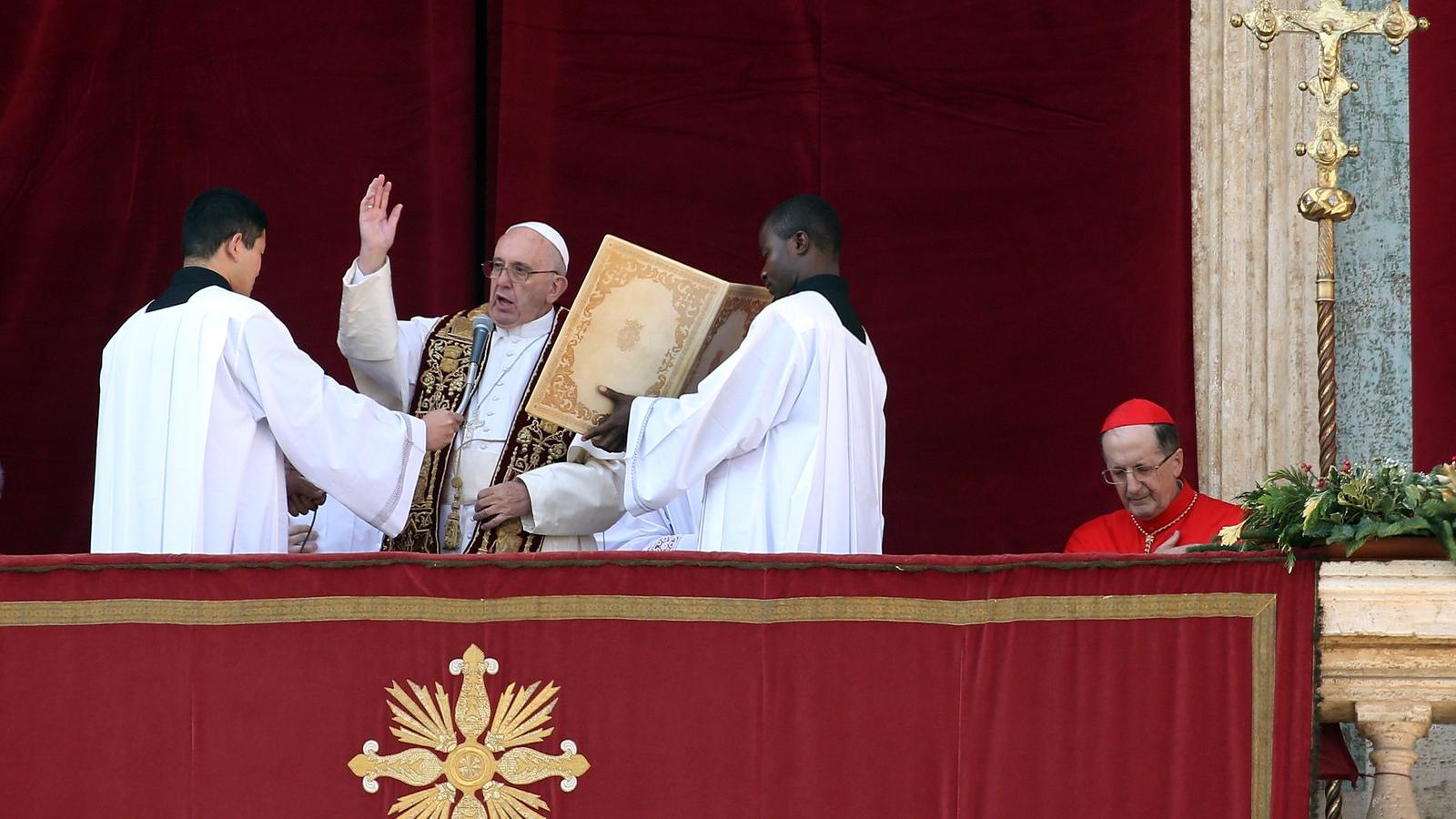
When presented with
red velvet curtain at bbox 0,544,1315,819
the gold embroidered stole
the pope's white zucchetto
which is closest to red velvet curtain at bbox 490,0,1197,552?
the pope's white zucchetto

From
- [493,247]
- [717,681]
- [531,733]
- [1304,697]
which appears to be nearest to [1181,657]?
[1304,697]

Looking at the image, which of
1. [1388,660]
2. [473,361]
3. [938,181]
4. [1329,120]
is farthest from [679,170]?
[1388,660]

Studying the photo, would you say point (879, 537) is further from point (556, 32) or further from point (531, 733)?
point (556, 32)

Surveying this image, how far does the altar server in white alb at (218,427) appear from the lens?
16.1ft

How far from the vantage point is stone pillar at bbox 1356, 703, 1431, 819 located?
4086 millimetres

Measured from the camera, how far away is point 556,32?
681 centimetres

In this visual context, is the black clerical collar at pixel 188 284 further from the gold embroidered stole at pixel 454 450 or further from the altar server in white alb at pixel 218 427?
the gold embroidered stole at pixel 454 450

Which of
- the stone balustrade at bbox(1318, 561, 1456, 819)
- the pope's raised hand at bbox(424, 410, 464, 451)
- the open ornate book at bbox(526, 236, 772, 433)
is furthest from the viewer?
the pope's raised hand at bbox(424, 410, 464, 451)

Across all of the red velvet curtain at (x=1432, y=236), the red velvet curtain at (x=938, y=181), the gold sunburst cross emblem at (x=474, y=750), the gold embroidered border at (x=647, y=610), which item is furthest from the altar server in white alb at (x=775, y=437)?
the red velvet curtain at (x=1432, y=236)

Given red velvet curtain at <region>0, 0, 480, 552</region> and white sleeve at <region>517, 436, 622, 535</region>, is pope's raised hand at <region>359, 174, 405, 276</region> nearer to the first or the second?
white sleeve at <region>517, 436, 622, 535</region>

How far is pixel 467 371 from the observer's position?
19.0ft

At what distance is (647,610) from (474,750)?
0.46 m

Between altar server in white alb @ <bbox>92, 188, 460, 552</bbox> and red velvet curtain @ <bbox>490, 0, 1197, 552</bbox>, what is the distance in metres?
1.74

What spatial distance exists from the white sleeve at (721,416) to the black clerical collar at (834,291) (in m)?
0.17
